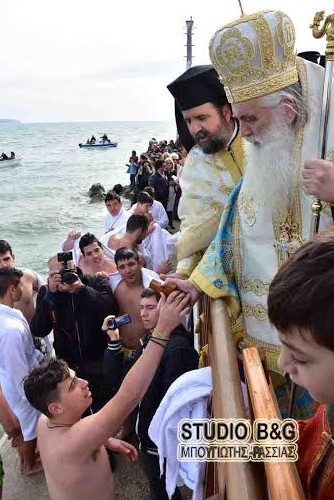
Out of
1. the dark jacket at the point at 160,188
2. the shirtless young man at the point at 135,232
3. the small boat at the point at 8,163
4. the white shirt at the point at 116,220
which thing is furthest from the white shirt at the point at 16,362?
the small boat at the point at 8,163

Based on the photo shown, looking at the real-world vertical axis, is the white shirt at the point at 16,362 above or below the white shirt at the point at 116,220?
below

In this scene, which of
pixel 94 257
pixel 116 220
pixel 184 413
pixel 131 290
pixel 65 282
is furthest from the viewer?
pixel 116 220

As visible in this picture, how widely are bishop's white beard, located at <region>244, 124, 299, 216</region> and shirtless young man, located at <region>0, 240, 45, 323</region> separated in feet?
11.2

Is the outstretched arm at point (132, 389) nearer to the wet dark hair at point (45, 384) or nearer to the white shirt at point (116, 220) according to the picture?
the wet dark hair at point (45, 384)

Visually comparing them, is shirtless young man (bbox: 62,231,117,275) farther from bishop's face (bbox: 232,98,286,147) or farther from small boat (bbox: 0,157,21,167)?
small boat (bbox: 0,157,21,167)

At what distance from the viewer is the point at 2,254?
5477 millimetres

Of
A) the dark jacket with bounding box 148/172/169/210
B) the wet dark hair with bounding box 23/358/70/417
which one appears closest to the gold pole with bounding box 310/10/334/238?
the wet dark hair with bounding box 23/358/70/417

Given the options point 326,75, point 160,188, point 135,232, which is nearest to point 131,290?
point 135,232

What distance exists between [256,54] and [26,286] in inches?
150

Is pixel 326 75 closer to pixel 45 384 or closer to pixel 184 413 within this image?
pixel 184 413

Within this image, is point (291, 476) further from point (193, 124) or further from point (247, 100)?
point (193, 124)

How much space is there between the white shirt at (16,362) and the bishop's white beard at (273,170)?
101 inches

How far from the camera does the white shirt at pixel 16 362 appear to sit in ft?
13.0

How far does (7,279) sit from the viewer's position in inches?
171
